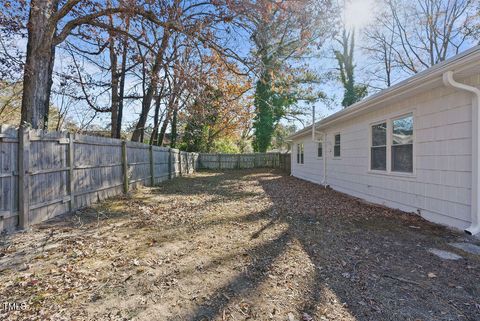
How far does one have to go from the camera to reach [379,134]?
6695 mm

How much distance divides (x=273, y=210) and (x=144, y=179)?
216 inches

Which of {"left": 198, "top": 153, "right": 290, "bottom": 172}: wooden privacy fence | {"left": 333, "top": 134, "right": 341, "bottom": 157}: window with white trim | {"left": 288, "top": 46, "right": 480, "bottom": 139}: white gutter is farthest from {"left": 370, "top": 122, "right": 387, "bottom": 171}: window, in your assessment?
{"left": 198, "top": 153, "right": 290, "bottom": 172}: wooden privacy fence

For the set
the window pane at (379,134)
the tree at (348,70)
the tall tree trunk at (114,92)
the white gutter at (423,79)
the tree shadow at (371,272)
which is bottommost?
the tree shadow at (371,272)

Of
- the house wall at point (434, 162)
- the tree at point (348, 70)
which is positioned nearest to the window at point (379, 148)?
the house wall at point (434, 162)

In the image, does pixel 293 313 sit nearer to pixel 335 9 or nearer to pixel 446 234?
pixel 446 234

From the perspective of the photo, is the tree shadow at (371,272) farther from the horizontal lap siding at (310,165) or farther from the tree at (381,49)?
the tree at (381,49)

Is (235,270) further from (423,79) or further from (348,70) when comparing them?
(348,70)

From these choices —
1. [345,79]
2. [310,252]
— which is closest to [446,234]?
[310,252]

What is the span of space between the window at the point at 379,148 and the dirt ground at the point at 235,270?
1822 mm

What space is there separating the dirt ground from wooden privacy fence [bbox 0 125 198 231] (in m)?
0.34

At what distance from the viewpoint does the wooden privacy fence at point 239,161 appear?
22.4 metres

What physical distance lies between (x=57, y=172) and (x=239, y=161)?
1839 cm

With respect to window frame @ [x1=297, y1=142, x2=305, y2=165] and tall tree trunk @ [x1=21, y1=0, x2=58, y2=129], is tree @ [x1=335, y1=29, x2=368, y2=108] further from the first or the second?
tall tree trunk @ [x1=21, y1=0, x2=58, y2=129]

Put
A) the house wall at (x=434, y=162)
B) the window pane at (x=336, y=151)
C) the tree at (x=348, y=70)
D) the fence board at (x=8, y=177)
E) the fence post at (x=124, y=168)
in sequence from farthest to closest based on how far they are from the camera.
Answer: the tree at (x=348, y=70) → the window pane at (x=336, y=151) → the fence post at (x=124, y=168) → the house wall at (x=434, y=162) → the fence board at (x=8, y=177)
